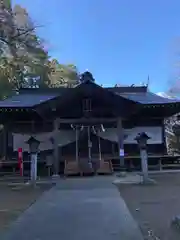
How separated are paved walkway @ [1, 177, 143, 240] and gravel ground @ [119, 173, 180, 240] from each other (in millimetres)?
255

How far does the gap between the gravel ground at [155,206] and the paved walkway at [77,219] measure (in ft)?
0.84

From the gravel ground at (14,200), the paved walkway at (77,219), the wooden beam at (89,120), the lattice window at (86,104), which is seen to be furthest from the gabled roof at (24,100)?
the paved walkway at (77,219)

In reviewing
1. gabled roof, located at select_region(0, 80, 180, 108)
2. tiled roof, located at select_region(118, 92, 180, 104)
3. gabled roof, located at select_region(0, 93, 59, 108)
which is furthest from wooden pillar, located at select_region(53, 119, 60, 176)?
tiled roof, located at select_region(118, 92, 180, 104)

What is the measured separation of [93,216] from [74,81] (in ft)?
105

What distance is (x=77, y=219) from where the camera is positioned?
7441 millimetres

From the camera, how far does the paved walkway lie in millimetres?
6102

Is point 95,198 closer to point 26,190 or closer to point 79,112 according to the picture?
point 26,190

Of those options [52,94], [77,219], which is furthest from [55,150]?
[77,219]

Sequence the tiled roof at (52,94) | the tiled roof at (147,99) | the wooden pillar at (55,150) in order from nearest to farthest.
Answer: the wooden pillar at (55,150) → the tiled roof at (147,99) → the tiled roof at (52,94)

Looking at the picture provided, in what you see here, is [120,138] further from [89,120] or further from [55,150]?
[55,150]

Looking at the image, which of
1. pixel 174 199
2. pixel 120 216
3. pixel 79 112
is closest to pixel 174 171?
pixel 79 112

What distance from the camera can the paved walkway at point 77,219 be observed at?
610 cm

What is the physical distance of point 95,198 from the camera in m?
10.4

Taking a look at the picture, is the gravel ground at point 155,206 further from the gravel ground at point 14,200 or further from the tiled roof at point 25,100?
the tiled roof at point 25,100
